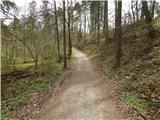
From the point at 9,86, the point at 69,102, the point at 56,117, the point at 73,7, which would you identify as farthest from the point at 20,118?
the point at 73,7

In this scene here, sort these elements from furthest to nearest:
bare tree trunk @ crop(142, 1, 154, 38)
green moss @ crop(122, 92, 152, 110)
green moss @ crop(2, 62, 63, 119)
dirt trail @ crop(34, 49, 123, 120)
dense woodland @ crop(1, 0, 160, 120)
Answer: bare tree trunk @ crop(142, 1, 154, 38) < green moss @ crop(2, 62, 63, 119) < dense woodland @ crop(1, 0, 160, 120) < green moss @ crop(122, 92, 152, 110) < dirt trail @ crop(34, 49, 123, 120)

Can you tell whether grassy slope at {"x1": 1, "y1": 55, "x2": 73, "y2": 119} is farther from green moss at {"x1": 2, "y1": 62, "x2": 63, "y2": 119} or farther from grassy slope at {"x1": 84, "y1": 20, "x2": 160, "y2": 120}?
grassy slope at {"x1": 84, "y1": 20, "x2": 160, "y2": 120}

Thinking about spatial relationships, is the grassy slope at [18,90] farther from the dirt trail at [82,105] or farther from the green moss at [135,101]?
the green moss at [135,101]

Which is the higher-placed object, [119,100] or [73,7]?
[73,7]

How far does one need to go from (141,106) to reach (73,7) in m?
29.1

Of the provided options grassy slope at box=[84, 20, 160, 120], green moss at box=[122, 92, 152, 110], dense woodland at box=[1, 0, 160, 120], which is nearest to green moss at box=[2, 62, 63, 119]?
dense woodland at box=[1, 0, 160, 120]

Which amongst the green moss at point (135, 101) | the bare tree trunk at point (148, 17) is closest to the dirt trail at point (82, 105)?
the green moss at point (135, 101)

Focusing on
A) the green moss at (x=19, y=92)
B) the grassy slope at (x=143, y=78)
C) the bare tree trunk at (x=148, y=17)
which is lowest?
the green moss at (x=19, y=92)

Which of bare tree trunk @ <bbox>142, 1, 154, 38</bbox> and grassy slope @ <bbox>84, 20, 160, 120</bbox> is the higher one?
bare tree trunk @ <bbox>142, 1, 154, 38</bbox>

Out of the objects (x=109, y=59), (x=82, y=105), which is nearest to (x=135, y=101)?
(x=82, y=105)

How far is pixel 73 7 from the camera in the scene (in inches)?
1512

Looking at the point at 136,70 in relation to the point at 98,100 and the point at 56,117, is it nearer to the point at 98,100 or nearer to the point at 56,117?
the point at 98,100

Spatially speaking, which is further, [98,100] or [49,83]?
[49,83]

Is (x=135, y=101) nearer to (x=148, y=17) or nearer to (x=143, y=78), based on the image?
(x=143, y=78)
